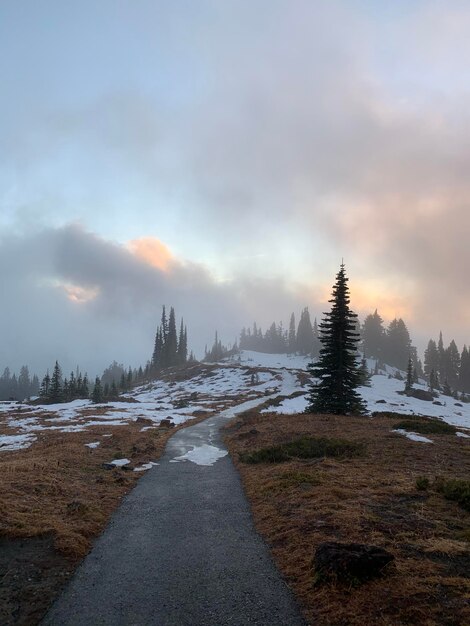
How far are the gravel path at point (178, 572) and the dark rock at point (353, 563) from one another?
813 millimetres

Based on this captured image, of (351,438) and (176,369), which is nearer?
(351,438)

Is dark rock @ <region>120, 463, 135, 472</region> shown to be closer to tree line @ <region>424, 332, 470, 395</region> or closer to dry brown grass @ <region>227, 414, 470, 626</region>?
dry brown grass @ <region>227, 414, 470, 626</region>

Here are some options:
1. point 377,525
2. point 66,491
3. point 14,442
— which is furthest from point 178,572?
point 14,442

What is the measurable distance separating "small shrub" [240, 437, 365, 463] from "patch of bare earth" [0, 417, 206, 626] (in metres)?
5.69

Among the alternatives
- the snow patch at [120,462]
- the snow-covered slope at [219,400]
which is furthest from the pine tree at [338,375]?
the snow patch at [120,462]

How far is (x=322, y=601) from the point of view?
6.49 meters

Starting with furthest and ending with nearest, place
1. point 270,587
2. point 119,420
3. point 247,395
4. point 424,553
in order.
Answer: point 247,395
point 119,420
point 424,553
point 270,587

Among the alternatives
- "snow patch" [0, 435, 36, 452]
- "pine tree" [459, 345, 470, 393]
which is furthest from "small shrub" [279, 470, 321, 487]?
"pine tree" [459, 345, 470, 393]

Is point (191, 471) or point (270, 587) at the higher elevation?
point (270, 587)

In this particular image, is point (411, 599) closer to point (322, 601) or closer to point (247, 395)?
point (322, 601)

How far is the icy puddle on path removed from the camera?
66.5ft

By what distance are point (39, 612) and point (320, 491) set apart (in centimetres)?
830

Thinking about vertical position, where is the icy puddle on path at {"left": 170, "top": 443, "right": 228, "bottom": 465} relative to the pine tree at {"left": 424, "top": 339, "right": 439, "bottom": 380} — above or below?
below

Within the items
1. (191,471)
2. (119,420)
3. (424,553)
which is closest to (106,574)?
(424,553)
